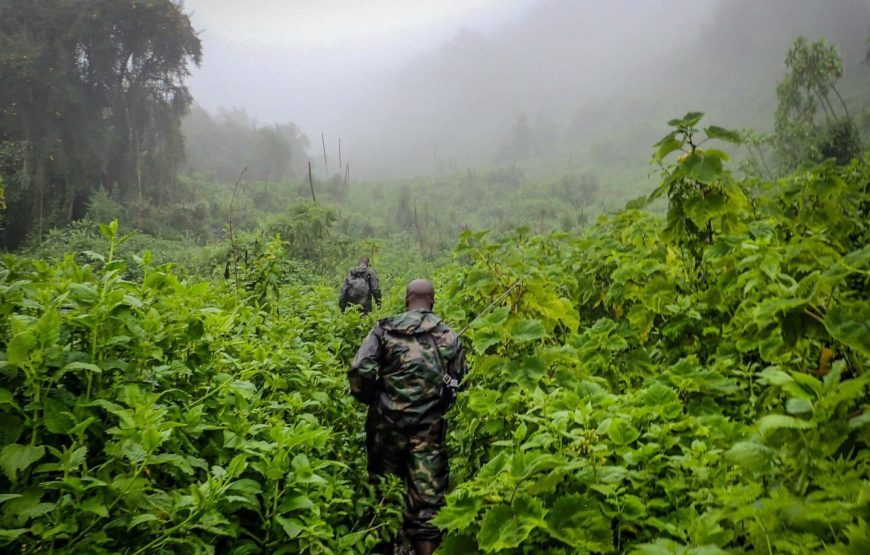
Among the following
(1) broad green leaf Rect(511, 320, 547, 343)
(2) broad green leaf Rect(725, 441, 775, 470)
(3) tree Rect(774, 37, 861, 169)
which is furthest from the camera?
(3) tree Rect(774, 37, 861, 169)

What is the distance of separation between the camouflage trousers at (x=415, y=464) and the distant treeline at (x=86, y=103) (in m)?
21.6

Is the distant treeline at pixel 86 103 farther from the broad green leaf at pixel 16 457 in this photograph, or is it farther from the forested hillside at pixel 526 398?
the broad green leaf at pixel 16 457

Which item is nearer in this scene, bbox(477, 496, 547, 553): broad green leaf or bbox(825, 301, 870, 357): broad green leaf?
bbox(825, 301, 870, 357): broad green leaf

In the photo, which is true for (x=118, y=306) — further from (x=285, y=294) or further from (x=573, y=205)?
(x=573, y=205)

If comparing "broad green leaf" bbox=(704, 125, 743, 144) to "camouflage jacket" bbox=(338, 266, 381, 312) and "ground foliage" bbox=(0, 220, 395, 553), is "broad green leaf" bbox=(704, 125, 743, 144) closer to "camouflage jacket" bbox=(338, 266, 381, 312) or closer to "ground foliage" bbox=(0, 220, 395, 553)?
"ground foliage" bbox=(0, 220, 395, 553)

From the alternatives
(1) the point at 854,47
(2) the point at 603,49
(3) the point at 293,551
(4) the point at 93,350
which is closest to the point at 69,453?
(4) the point at 93,350

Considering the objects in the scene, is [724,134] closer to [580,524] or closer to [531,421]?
[531,421]

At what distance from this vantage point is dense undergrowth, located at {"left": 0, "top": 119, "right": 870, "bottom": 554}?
102cm

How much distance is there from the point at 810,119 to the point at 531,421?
1032 inches

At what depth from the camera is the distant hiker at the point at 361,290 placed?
25.4 feet

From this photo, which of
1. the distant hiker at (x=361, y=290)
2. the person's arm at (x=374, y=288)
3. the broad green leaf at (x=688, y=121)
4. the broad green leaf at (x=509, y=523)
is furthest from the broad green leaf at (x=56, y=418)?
the person's arm at (x=374, y=288)

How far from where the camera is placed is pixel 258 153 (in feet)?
160

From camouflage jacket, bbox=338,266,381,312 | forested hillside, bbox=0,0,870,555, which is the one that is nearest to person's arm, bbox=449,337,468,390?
forested hillside, bbox=0,0,870,555

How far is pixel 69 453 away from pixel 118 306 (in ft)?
1.65
